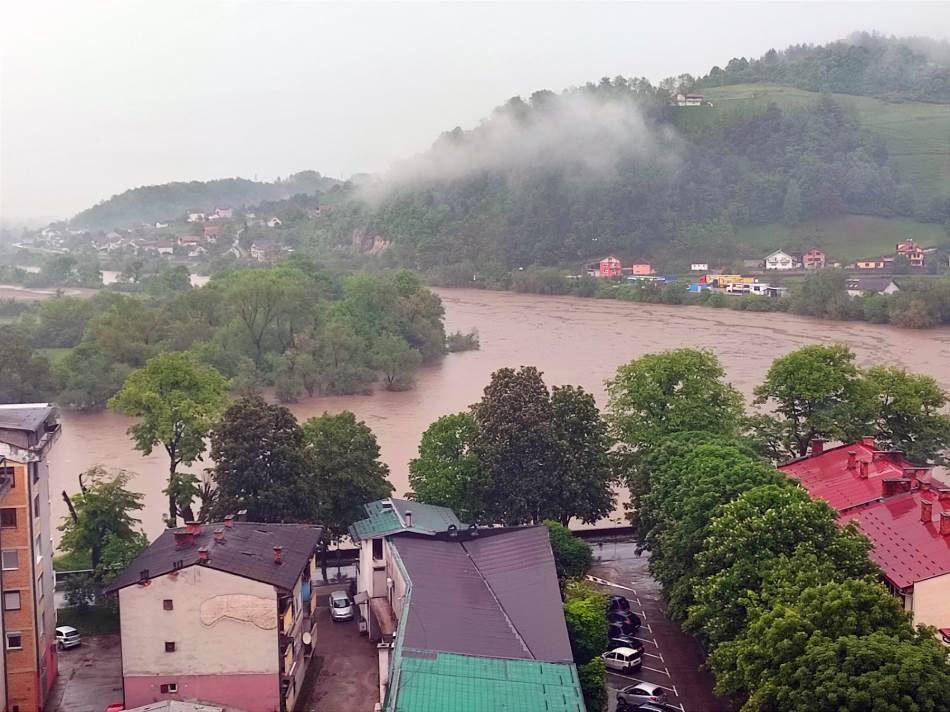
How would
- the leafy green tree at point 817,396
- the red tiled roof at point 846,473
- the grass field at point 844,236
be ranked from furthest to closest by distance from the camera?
the grass field at point 844,236
the leafy green tree at point 817,396
the red tiled roof at point 846,473

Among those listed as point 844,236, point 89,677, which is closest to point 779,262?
point 844,236

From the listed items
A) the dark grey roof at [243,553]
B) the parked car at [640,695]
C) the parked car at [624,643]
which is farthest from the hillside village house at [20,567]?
the parked car at [624,643]

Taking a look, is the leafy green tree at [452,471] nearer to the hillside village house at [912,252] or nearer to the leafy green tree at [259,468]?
the leafy green tree at [259,468]

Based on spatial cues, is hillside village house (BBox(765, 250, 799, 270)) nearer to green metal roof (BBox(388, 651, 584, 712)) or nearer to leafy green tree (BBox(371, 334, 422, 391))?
leafy green tree (BBox(371, 334, 422, 391))

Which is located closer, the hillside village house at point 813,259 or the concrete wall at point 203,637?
the concrete wall at point 203,637

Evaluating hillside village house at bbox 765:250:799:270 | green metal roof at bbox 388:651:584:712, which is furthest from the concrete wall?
hillside village house at bbox 765:250:799:270

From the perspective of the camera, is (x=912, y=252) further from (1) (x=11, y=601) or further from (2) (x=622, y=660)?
(1) (x=11, y=601)
